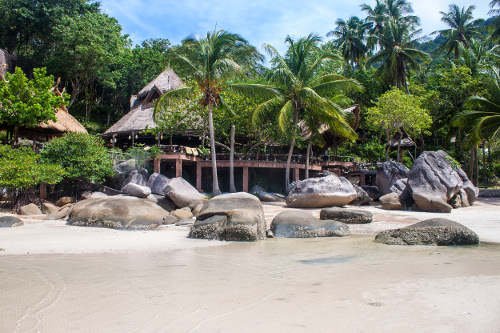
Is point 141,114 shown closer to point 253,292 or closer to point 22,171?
point 22,171

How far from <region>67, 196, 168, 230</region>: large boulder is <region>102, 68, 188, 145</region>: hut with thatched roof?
10.6 metres

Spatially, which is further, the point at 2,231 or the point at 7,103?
the point at 7,103

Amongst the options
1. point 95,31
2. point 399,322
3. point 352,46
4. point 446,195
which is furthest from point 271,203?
point 352,46

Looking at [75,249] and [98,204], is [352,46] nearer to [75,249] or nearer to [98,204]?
[98,204]

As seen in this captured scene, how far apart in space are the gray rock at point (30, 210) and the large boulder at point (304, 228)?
8.96m

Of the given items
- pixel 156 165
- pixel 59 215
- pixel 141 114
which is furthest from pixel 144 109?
pixel 59 215

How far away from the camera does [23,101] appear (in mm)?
16312

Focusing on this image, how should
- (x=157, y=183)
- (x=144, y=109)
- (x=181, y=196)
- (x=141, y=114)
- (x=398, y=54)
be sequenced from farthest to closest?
(x=398, y=54)
(x=144, y=109)
(x=141, y=114)
(x=157, y=183)
(x=181, y=196)

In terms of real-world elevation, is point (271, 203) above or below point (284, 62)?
below

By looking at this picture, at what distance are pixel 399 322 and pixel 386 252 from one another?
3717 mm

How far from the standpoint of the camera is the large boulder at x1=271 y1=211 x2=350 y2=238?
351 inches

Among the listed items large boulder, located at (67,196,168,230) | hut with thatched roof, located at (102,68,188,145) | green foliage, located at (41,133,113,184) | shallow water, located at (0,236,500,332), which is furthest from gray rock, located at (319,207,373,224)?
hut with thatched roof, located at (102,68,188,145)

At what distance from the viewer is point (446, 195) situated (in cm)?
1420

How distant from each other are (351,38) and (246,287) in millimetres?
36726
